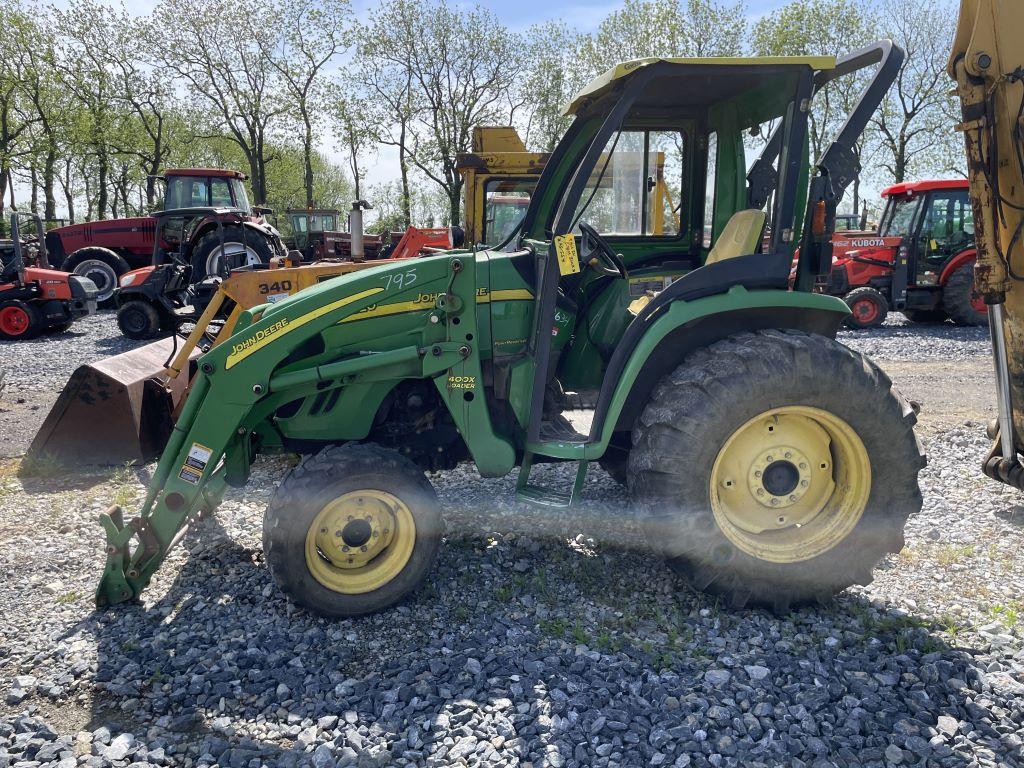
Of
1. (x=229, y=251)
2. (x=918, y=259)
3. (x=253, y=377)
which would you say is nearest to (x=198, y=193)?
(x=229, y=251)

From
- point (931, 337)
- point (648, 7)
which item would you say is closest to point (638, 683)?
point (931, 337)

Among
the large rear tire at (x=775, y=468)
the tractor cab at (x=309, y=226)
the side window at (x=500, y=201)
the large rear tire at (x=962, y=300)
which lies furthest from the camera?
the tractor cab at (x=309, y=226)

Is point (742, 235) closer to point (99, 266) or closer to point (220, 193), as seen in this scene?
point (99, 266)

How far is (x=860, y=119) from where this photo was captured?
11.1 feet

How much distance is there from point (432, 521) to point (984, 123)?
323 cm

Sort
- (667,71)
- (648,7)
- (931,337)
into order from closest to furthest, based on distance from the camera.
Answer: (667,71) → (931,337) → (648,7)

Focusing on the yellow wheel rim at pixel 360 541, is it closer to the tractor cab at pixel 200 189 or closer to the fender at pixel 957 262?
the fender at pixel 957 262

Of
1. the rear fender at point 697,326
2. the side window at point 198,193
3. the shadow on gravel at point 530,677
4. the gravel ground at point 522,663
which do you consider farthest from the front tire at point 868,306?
the side window at point 198,193

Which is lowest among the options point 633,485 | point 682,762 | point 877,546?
point 682,762

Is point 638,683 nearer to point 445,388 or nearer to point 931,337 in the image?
point 445,388

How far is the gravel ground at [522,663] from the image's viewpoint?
259 cm

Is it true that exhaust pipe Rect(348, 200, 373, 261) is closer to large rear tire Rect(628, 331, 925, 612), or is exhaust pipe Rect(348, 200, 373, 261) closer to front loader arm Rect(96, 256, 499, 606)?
front loader arm Rect(96, 256, 499, 606)

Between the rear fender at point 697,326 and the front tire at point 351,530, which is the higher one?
the rear fender at point 697,326

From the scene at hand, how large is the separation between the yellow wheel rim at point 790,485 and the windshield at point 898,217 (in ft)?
35.1
